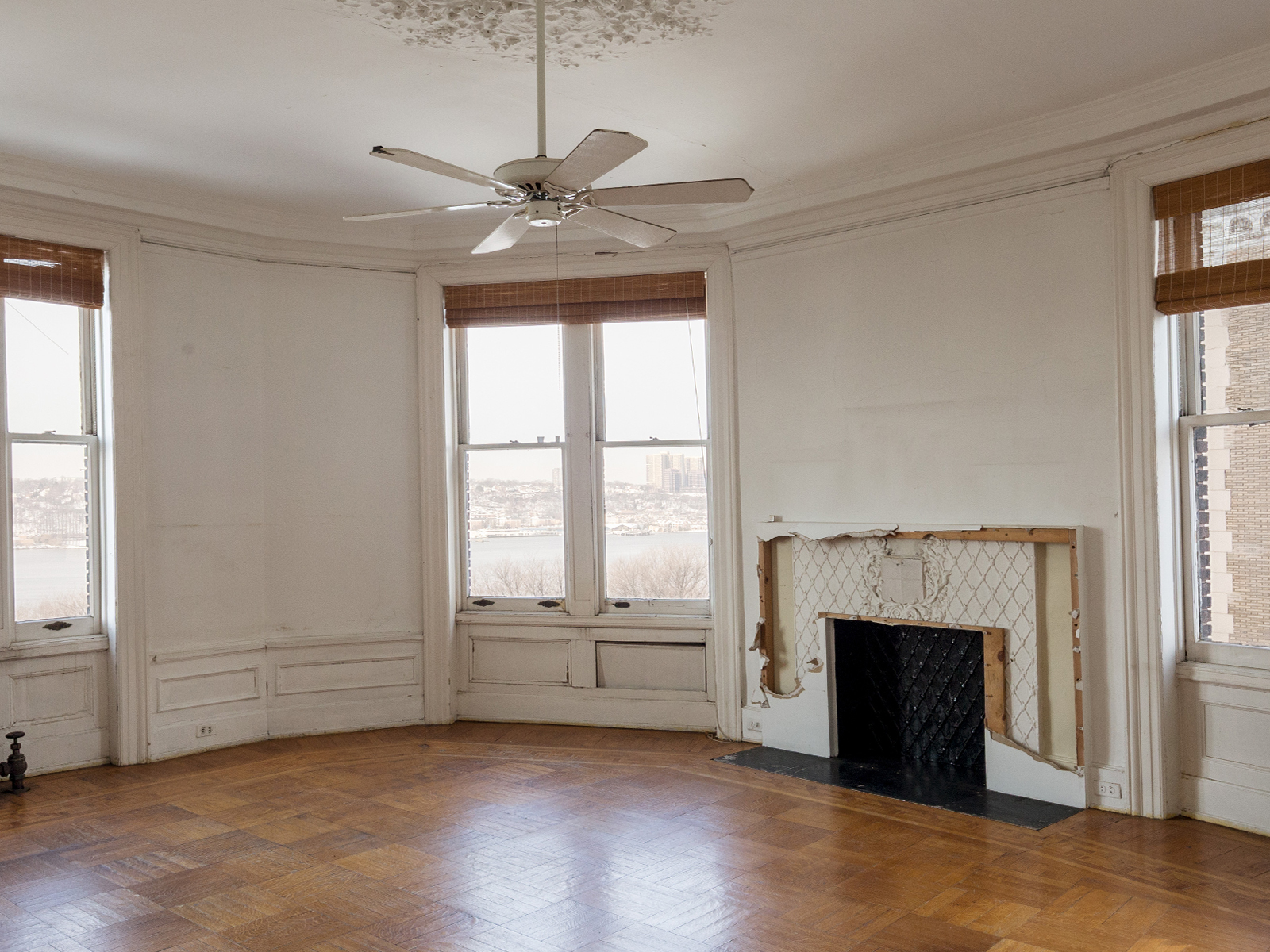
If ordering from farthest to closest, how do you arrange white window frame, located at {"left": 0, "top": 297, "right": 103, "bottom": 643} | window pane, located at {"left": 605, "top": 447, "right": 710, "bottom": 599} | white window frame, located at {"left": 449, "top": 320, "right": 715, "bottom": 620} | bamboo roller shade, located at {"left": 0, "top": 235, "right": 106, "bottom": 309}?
white window frame, located at {"left": 449, "top": 320, "right": 715, "bottom": 620} < window pane, located at {"left": 605, "top": 447, "right": 710, "bottom": 599} < white window frame, located at {"left": 0, "top": 297, "right": 103, "bottom": 643} < bamboo roller shade, located at {"left": 0, "top": 235, "right": 106, "bottom": 309}

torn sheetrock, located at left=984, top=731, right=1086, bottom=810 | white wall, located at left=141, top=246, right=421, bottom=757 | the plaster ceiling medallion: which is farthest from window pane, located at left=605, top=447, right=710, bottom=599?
the plaster ceiling medallion

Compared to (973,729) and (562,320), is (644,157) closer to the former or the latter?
(562,320)

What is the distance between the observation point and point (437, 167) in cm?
309

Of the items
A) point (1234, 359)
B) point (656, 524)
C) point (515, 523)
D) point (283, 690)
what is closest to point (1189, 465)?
point (1234, 359)

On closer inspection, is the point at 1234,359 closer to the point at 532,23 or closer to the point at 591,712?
the point at 532,23

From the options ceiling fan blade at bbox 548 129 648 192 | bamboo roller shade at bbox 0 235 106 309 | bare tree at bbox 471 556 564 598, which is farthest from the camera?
bare tree at bbox 471 556 564 598

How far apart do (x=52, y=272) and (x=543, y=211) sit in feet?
10.8

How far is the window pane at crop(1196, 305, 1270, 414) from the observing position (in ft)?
13.5

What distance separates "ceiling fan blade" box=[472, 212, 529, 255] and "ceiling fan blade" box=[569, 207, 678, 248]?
17 cm

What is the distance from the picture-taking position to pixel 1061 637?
4535mm

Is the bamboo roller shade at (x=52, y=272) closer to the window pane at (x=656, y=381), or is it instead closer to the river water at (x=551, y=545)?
the river water at (x=551, y=545)

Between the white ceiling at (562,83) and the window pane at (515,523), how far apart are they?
1.87 m

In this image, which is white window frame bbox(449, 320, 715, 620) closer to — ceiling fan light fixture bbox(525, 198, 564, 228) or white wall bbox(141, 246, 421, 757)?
white wall bbox(141, 246, 421, 757)

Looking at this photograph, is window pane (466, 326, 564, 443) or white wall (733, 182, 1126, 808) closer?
white wall (733, 182, 1126, 808)
